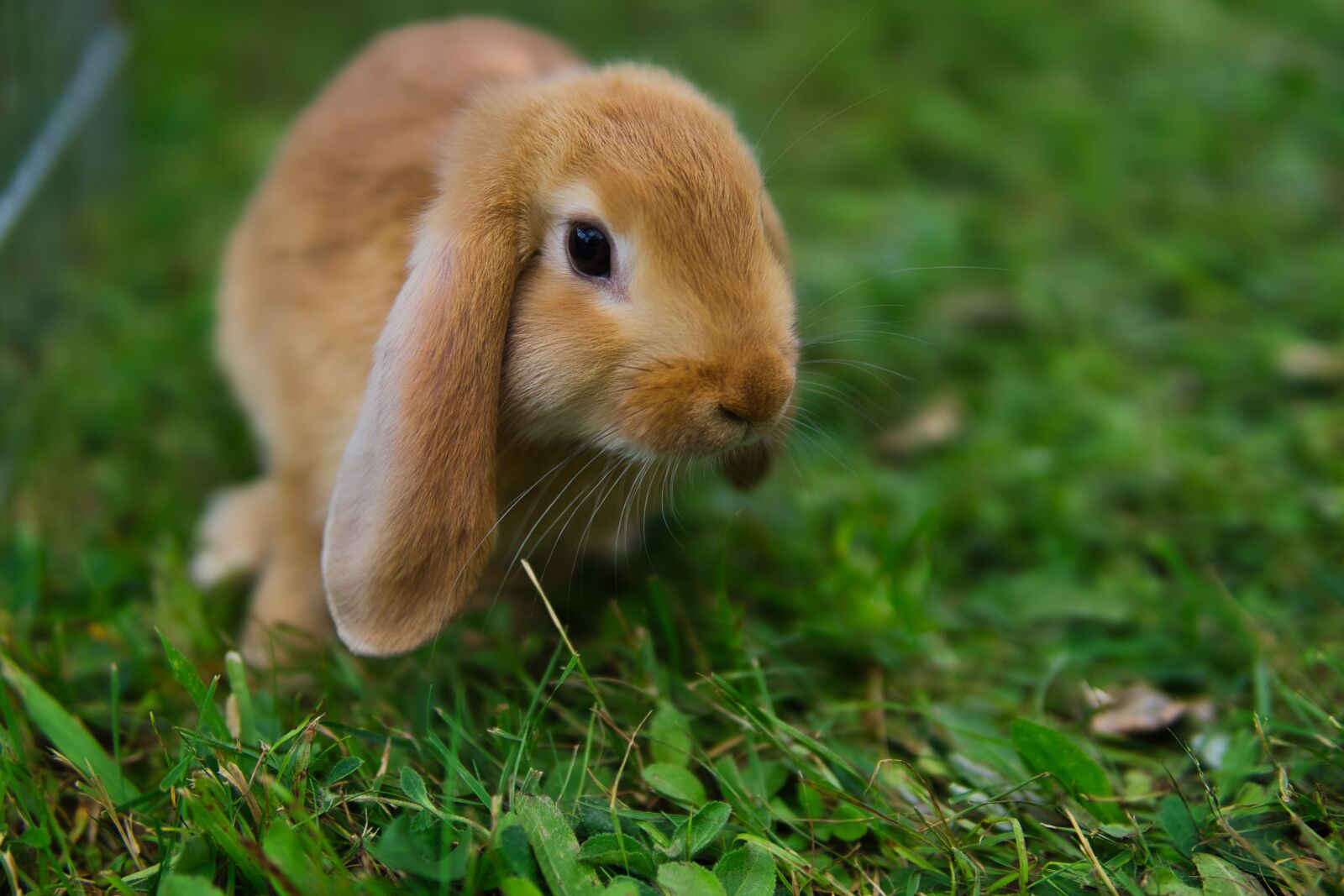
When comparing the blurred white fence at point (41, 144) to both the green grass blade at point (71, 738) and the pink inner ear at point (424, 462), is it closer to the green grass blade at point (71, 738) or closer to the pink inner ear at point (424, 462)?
the green grass blade at point (71, 738)

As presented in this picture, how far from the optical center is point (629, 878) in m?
1.81

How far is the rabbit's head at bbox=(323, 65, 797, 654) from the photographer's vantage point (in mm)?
2039

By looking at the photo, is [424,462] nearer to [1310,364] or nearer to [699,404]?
[699,404]

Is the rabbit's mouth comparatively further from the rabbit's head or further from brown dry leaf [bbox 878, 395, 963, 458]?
brown dry leaf [bbox 878, 395, 963, 458]

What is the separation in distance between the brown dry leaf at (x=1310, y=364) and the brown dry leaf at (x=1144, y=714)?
149 cm

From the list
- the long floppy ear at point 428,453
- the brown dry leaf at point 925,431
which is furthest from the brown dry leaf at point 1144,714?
the long floppy ear at point 428,453

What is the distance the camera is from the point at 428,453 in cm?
202

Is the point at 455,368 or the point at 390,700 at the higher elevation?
the point at 455,368

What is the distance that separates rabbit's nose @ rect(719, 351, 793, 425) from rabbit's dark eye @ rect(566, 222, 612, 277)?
0.34 meters

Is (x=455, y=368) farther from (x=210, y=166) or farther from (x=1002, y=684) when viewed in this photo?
(x=210, y=166)

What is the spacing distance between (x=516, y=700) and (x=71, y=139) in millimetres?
2864

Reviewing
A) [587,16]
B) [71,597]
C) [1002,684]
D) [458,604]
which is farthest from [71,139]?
[1002,684]

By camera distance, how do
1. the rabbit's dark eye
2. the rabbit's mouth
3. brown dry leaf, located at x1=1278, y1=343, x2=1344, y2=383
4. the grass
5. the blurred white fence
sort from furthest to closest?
brown dry leaf, located at x1=1278, y1=343, x2=1344, y2=383 → the blurred white fence → the rabbit's dark eye → the rabbit's mouth → the grass

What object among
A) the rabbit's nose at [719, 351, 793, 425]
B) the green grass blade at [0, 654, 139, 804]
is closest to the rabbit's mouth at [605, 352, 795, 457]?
the rabbit's nose at [719, 351, 793, 425]
